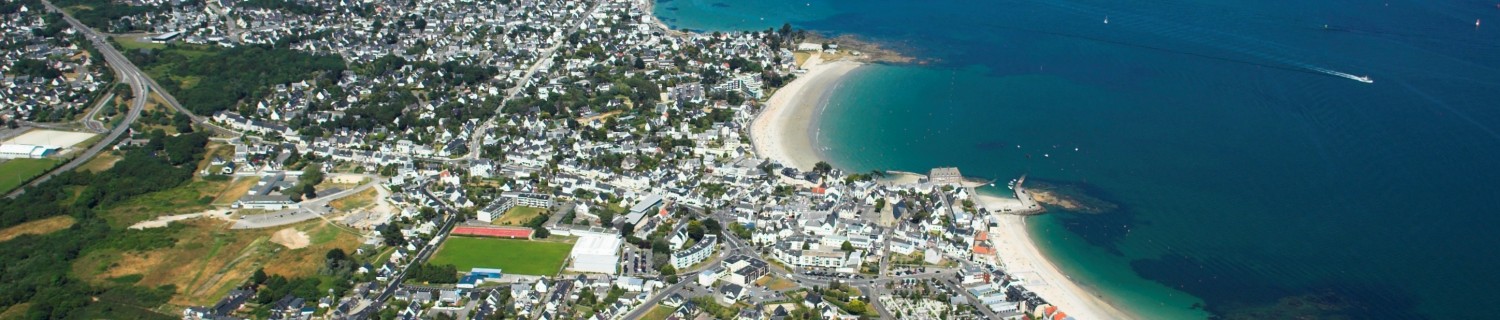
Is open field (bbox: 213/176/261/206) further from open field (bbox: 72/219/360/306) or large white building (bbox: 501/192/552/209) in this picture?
large white building (bbox: 501/192/552/209)

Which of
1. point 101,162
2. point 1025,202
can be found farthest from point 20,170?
point 1025,202

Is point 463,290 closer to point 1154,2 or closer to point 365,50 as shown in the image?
point 365,50

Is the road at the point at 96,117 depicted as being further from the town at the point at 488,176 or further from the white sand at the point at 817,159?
the white sand at the point at 817,159

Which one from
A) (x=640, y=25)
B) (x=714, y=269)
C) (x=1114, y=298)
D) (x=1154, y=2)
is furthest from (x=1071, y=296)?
(x=1154, y=2)

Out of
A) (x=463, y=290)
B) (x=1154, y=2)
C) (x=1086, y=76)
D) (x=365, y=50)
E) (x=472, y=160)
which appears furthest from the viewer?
(x=1154, y=2)

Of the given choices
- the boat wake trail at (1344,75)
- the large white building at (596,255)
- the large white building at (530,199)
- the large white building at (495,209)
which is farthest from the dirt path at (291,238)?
the boat wake trail at (1344,75)

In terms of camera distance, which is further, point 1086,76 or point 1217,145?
point 1086,76

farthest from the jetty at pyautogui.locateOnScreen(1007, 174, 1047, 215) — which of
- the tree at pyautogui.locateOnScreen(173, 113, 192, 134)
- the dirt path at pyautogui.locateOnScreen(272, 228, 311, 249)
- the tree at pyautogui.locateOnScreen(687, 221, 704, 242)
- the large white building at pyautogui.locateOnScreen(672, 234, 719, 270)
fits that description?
the tree at pyautogui.locateOnScreen(173, 113, 192, 134)
